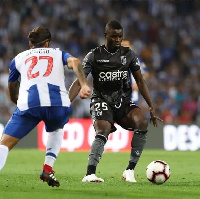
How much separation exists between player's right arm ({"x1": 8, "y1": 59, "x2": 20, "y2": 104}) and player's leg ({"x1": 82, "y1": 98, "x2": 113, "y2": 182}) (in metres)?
1.34

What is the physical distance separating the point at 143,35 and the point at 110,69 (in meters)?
15.3

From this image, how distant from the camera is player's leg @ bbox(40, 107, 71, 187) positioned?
7.18m

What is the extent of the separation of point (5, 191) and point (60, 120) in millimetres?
930

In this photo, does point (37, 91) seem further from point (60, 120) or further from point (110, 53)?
point (110, 53)

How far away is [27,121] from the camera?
7168 millimetres

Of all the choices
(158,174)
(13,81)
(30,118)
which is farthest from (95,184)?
(13,81)

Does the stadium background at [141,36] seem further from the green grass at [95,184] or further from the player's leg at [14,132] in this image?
the player's leg at [14,132]

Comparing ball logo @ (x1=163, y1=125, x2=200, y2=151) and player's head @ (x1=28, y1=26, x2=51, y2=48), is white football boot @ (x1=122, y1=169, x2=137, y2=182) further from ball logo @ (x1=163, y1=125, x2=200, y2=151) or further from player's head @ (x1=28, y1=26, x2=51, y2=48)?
ball logo @ (x1=163, y1=125, x2=200, y2=151)

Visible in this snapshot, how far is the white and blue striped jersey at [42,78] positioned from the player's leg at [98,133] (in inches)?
50.8

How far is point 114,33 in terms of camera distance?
845cm

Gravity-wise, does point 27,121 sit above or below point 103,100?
below

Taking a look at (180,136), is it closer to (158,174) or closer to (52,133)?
(158,174)

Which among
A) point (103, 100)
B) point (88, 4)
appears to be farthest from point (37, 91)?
point (88, 4)

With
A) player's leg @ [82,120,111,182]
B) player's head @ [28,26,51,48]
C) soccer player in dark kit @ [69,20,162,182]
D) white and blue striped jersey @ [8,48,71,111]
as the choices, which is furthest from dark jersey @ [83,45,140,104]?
white and blue striped jersey @ [8,48,71,111]
